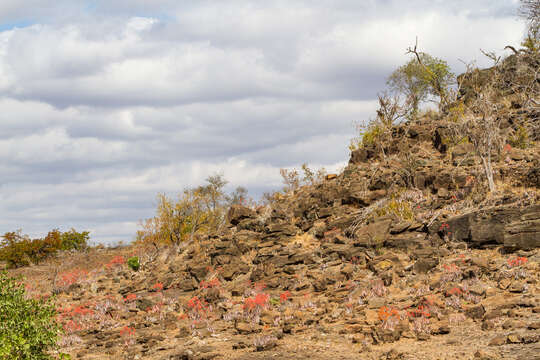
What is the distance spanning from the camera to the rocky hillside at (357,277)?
34.9 ft

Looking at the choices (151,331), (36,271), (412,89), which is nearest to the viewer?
(151,331)

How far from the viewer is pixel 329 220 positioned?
2186cm

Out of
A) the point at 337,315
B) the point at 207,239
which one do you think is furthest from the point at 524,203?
the point at 207,239

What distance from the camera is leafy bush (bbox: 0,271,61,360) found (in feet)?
26.0

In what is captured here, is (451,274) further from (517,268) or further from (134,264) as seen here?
(134,264)

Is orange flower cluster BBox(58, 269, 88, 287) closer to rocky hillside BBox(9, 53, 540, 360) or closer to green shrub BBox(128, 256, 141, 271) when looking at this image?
rocky hillside BBox(9, 53, 540, 360)

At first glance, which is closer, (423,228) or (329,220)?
(423,228)

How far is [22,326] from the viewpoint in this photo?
8359 millimetres

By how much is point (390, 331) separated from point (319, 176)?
61.0 feet

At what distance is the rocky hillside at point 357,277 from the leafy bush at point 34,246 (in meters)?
10.6

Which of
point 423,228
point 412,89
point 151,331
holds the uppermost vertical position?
point 412,89

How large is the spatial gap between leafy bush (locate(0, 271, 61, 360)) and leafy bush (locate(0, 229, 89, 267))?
99.6 feet

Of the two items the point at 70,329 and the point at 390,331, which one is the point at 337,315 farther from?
the point at 70,329

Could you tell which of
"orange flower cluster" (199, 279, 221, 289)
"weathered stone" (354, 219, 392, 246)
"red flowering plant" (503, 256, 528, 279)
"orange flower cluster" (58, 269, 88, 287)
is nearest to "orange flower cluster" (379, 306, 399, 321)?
"red flowering plant" (503, 256, 528, 279)
